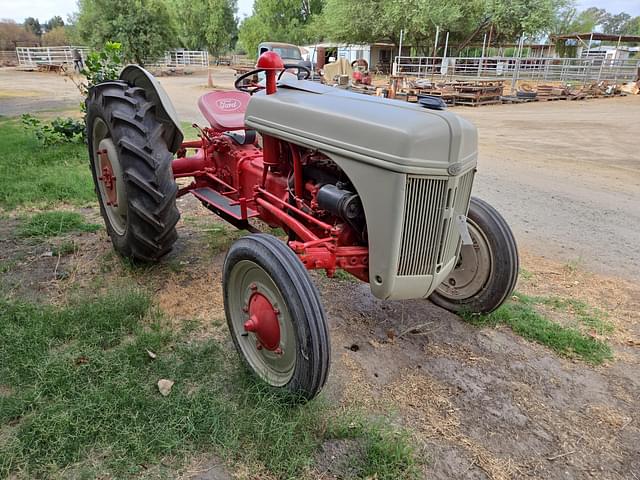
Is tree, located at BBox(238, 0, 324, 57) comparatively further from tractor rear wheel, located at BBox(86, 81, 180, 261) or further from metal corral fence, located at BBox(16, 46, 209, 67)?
tractor rear wheel, located at BBox(86, 81, 180, 261)

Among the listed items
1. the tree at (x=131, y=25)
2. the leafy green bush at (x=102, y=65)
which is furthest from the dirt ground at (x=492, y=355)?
the tree at (x=131, y=25)

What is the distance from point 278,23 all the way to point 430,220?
46793mm

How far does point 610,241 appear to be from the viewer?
16.4ft

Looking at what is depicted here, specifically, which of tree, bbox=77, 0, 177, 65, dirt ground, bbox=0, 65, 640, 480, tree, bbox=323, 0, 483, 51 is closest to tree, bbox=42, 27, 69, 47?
tree, bbox=77, 0, 177, 65

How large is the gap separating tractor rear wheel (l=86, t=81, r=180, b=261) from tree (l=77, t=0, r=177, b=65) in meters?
29.9

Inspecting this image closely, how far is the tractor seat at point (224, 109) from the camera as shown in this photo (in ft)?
14.1

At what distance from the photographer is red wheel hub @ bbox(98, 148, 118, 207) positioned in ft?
12.5

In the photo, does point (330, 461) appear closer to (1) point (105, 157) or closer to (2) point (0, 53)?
(1) point (105, 157)

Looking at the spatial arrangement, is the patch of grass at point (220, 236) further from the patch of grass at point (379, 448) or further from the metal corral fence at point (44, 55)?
the metal corral fence at point (44, 55)

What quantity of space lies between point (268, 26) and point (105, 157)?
43.1 meters

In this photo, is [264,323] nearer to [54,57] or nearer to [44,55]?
[54,57]

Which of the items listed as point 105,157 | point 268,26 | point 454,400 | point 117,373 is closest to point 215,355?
point 117,373

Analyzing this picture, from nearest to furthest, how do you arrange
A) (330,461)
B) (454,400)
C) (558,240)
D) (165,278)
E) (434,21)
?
(330,461) < (454,400) < (165,278) < (558,240) < (434,21)

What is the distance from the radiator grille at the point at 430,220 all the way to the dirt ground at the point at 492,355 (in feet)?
2.26
